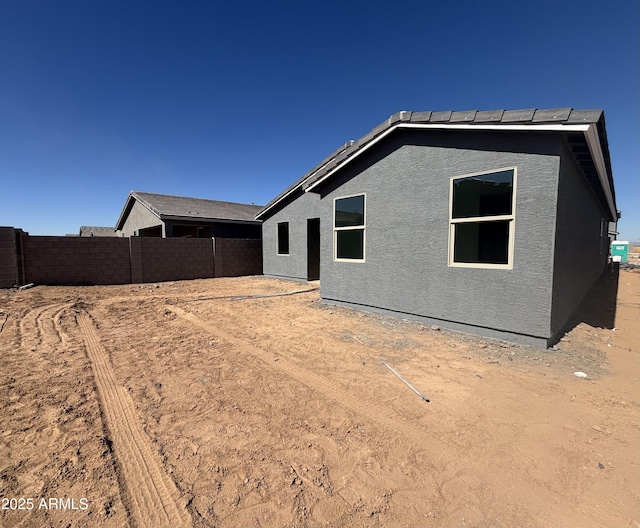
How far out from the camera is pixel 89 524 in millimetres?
1751

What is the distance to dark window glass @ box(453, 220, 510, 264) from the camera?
4.98 metres

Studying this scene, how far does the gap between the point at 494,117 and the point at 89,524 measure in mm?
6390

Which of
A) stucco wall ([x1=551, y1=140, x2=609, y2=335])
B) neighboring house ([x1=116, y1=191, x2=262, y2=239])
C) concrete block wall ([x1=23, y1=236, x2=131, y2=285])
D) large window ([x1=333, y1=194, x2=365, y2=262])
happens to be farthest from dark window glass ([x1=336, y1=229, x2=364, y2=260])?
neighboring house ([x1=116, y1=191, x2=262, y2=239])

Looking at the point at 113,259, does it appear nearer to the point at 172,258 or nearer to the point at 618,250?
the point at 172,258

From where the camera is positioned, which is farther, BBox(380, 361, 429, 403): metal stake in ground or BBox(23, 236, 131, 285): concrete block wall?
BBox(23, 236, 131, 285): concrete block wall

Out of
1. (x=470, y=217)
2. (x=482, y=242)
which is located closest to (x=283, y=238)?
(x=470, y=217)

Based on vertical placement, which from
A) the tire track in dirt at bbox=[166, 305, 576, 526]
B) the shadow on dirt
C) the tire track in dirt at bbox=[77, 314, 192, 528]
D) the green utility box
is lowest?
the shadow on dirt

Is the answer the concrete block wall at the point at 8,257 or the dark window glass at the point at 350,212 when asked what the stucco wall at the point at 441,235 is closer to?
the dark window glass at the point at 350,212

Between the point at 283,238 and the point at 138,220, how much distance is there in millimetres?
11426

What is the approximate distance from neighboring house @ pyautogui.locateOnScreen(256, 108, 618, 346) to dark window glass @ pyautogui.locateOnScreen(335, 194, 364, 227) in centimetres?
4

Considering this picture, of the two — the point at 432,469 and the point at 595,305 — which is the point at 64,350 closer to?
the point at 432,469

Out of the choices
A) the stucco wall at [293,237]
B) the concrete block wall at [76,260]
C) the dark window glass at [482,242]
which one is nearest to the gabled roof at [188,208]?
the stucco wall at [293,237]

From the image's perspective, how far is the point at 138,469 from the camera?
2203 millimetres

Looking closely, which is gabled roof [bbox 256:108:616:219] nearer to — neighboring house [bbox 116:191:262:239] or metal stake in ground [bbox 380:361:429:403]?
metal stake in ground [bbox 380:361:429:403]
